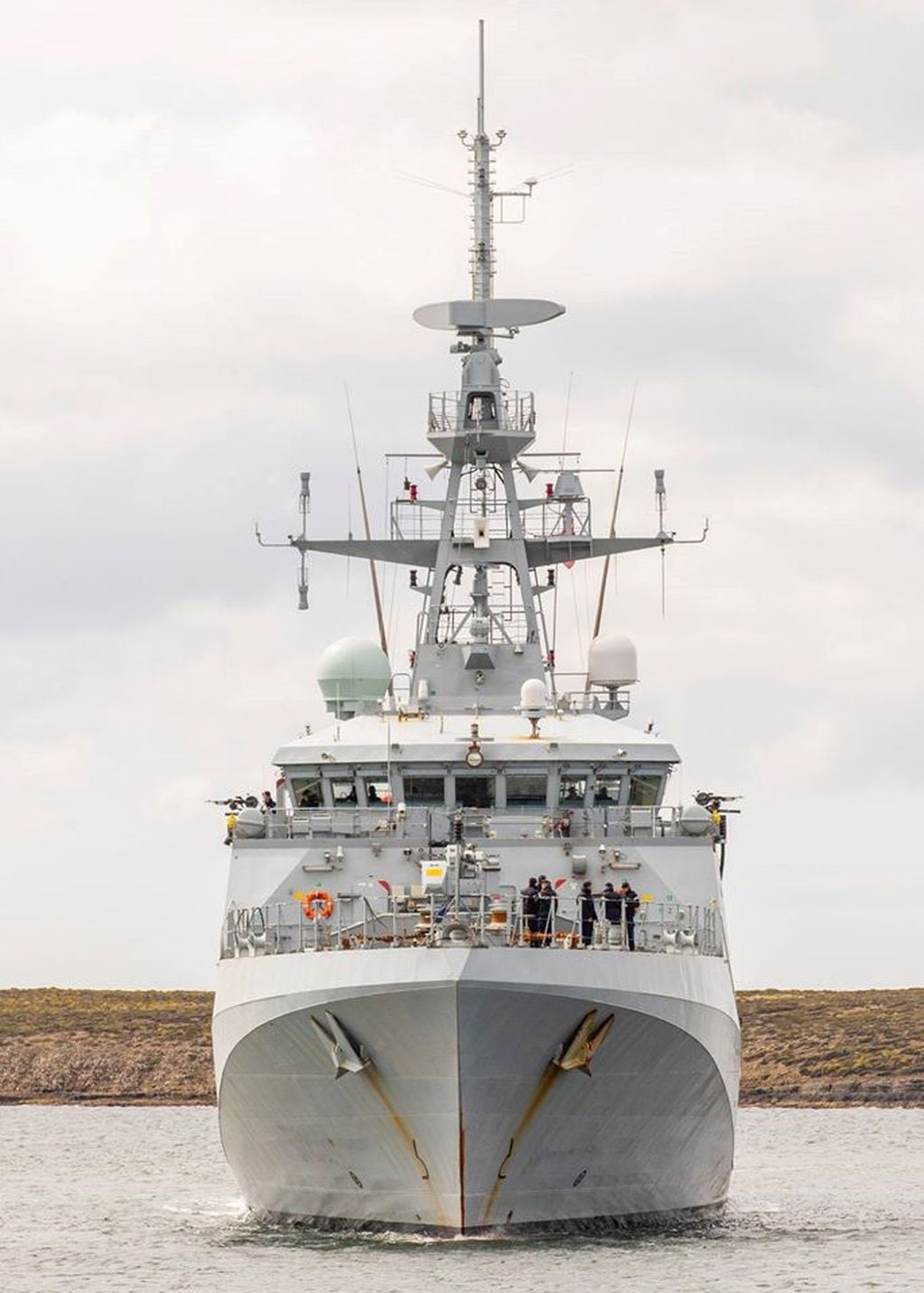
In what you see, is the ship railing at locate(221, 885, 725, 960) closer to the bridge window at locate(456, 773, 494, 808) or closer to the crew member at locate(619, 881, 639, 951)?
the crew member at locate(619, 881, 639, 951)

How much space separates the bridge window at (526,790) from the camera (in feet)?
131

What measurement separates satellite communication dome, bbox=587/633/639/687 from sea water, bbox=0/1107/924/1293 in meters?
8.58

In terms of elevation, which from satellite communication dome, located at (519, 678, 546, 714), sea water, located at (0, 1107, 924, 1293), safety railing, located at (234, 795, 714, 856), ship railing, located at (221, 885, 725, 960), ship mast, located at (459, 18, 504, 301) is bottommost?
sea water, located at (0, 1107, 924, 1293)

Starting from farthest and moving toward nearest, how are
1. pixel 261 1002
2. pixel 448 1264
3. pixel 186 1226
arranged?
pixel 186 1226 → pixel 261 1002 → pixel 448 1264

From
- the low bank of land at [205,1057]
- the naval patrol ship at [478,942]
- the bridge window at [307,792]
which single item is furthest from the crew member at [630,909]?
the low bank of land at [205,1057]

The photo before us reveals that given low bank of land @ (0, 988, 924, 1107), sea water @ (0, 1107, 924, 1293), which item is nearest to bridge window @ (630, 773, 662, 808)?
sea water @ (0, 1107, 924, 1293)

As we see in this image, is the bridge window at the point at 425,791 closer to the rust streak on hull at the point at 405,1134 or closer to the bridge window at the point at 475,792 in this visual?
the bridge window at the point at 475,792

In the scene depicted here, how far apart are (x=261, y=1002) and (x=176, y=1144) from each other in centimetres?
3118

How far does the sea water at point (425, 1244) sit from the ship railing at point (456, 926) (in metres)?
3.81

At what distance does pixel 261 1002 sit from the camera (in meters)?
35.4

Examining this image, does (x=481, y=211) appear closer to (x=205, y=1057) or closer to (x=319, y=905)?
(x=319, y=905)

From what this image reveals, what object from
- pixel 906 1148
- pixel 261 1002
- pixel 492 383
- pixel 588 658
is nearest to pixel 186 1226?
pixel 261 1002

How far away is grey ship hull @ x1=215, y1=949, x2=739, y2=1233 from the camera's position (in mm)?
33406

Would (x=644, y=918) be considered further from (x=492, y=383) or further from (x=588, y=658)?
(x=492, y=383)
